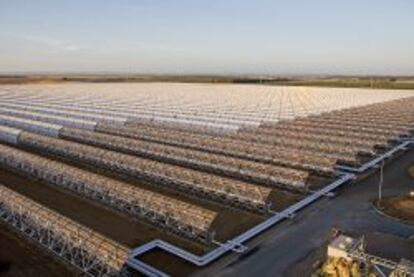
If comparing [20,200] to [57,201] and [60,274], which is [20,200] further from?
[60,274]

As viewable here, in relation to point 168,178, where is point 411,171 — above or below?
below

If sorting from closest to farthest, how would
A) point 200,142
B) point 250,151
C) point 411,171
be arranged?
point 411,171 → point 250,151 → point 200,142

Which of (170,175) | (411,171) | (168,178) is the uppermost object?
(170,175)

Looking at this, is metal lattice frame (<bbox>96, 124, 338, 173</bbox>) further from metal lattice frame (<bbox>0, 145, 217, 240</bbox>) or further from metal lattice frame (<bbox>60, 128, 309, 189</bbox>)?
metal lattice frame (<bbox>0, 145, 217, 240</bbox>)

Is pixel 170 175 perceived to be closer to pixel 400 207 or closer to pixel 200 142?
pixel 200 142

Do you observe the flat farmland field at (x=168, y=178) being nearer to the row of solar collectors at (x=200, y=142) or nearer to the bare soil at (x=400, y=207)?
the row of solar collectors at (x=200, y=142)

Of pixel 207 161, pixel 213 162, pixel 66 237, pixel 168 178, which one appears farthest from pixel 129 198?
pixel 207 161

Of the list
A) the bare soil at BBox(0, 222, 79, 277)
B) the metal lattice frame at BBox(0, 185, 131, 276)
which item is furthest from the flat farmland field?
the bare soil at BBox(0, 222, 79, 277)
